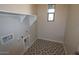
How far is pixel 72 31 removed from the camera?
2.79 ft

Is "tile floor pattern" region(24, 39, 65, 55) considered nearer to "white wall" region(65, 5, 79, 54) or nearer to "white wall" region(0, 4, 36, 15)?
"white wall" region(65, 5, 79, 54)

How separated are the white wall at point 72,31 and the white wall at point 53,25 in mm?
44

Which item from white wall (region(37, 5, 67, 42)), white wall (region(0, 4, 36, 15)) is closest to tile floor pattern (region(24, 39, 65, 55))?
white wall (region(37, 5, 67, 42))

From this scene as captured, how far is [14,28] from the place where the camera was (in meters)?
0.79

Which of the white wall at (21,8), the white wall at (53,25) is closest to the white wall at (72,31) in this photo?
the white wall at (53,25)

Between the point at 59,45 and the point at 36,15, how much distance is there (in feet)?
1.13

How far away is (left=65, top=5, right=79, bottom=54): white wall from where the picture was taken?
0.79m

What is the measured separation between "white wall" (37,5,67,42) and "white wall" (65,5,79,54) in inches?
1.7

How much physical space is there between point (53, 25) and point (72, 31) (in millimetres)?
178

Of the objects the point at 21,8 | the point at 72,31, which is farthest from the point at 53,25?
the point at 21,8

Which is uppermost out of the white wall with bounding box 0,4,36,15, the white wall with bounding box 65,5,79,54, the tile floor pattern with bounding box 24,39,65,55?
the white wall with bounding box 0,4,36,15

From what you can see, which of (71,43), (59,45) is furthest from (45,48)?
(71,43)

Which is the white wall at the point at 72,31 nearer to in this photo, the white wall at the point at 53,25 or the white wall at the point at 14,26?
the white wall at the point at 53,25
